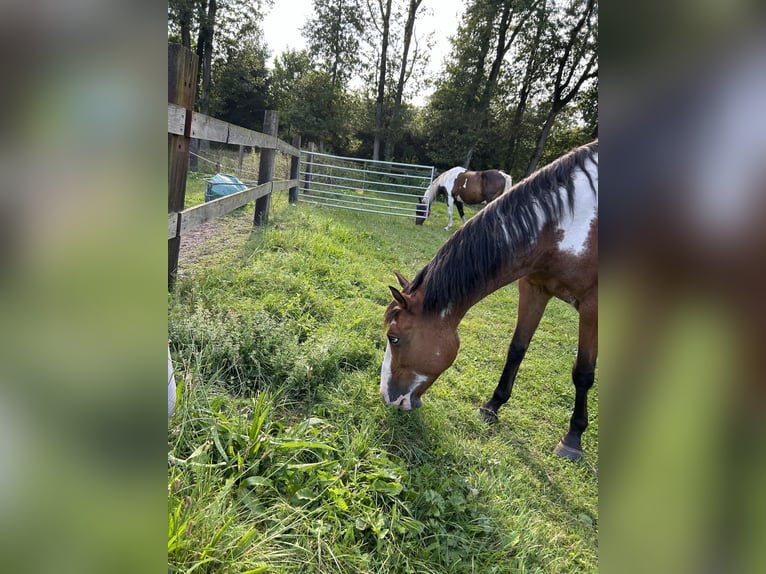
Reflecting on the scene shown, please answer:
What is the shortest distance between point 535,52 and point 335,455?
512 inches

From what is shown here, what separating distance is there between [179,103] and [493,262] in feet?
5.93

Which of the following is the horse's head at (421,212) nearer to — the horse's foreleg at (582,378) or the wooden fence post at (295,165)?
the wooden fence post at (295,165)

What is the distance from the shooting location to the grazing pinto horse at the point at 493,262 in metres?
1.77

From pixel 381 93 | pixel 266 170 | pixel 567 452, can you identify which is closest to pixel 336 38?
pixel 381 93

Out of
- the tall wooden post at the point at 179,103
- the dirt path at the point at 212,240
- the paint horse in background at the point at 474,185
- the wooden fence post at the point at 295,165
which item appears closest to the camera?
the tall wooden post at the point at 179,103

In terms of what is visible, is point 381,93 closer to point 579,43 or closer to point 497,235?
point 579,43

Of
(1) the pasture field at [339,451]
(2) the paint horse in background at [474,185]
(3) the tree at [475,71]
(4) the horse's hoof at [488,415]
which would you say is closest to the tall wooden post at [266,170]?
(1) the pasture field at [339,451]

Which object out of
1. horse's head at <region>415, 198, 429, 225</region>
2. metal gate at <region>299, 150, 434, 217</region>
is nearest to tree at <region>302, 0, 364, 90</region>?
metal gate at <region>299, 150, 434, 217</region>

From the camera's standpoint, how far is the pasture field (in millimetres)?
1143

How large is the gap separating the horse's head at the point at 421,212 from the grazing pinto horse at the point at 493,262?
20.1 ft

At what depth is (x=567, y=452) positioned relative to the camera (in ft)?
6.47
